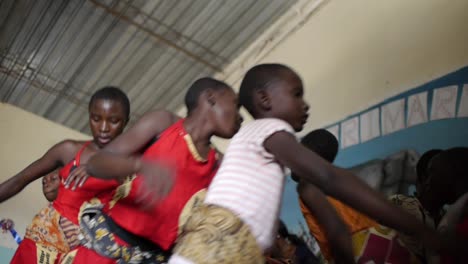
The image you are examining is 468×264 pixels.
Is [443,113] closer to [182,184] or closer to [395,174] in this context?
[395,174]

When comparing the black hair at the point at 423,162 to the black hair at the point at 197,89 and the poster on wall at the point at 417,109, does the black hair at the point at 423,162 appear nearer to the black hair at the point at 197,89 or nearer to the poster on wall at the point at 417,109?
the poster on wall at the point at 417,109

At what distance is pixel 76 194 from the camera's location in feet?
6.96

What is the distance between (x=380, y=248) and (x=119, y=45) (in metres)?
2.96

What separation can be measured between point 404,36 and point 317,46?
796 mm

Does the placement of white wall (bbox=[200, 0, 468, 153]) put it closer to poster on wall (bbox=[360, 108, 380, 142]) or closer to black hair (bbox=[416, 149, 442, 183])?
poster on wall (bbox=[360, 108, 380, 142])

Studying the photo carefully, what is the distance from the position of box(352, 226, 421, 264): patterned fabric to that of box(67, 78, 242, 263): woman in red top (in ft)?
2.23

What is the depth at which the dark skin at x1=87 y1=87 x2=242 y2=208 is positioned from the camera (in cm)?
150

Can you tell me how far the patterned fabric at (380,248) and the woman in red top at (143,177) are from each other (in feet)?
2.23

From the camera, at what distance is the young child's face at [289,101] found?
150cm

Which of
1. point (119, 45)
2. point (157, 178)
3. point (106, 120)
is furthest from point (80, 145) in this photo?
point (119, 45)

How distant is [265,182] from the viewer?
1.35 metres

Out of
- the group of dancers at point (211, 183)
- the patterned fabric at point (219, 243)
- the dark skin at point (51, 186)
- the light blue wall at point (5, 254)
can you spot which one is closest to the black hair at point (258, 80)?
the group of dancers at point (211, 183)

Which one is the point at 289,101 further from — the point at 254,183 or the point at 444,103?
the point at 444,103

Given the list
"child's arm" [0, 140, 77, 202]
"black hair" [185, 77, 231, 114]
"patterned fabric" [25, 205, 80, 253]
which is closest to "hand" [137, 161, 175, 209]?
"black hair" [185, 77, 231, 114]
